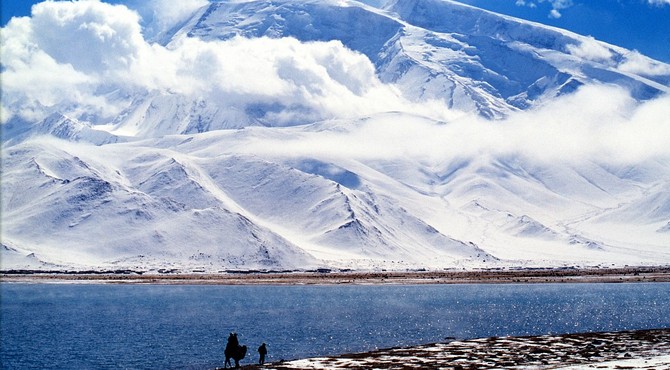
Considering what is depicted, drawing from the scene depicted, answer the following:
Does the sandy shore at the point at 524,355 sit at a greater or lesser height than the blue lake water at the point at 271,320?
lesser

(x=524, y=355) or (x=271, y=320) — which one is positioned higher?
(x=271, y=320)

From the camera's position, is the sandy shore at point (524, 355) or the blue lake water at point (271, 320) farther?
the blue lake water at point (271, 320)

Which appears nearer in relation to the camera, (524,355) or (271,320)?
(524,355)

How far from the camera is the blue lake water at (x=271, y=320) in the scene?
245ft

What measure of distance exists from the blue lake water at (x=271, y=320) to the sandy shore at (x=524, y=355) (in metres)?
7.57

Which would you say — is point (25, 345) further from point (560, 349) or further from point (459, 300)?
point (459, 300)

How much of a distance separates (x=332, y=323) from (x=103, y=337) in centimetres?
2546

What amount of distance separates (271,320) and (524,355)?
44.4 m

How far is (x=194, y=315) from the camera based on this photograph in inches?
4328

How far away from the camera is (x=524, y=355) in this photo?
63031mm

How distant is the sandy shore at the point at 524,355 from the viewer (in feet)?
190

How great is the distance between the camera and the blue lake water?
7462 centimetres

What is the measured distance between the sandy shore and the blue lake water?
7.57 m

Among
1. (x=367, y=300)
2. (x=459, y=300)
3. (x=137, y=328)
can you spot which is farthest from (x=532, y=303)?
(x=137, y=328)
